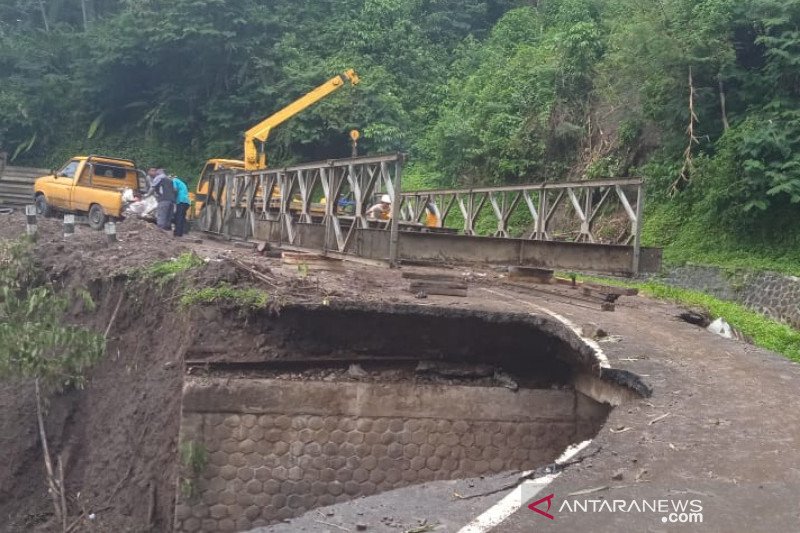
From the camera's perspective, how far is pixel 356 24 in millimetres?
32844

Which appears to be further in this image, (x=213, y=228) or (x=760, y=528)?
(x=213, y=228)

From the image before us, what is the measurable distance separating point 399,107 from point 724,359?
23916 mm

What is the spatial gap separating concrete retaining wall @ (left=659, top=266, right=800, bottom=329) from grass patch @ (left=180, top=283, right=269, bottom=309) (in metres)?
10.4

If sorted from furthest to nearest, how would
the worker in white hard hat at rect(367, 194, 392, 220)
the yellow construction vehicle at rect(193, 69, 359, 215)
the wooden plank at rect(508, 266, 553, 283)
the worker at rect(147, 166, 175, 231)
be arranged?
1. the yellow construction vehicle at rect(193, 69, 359, 215)
2. the worker at rect(147, 166, 175, 231)
3. the worker in white hard hat at rect(367, 194, 392, 220)
4. the wooden plank at rect(508, 266, 553, 283)

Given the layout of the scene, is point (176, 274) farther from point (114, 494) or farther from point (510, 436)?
point (510, 436)

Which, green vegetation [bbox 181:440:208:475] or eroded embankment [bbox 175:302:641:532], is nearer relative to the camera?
green vegetation [bbox 181:440:208:475]

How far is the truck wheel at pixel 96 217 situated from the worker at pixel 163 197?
6.54ft

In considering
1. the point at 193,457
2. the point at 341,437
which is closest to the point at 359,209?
the point at 341,437

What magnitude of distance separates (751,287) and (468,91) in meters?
16.5

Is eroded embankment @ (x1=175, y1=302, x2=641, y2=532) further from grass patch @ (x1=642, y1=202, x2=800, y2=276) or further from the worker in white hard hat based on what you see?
grass patch @ (x1=642, y1=202, x2=800, y2=276)

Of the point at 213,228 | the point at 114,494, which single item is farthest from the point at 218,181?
the point at 114,494

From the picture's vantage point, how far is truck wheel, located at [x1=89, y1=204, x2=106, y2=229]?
1827 centimetres

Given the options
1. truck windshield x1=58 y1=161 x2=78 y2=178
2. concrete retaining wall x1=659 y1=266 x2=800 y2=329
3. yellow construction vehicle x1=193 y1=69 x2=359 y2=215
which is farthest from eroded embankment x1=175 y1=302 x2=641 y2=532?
truck windshield x1=58 y1=161 x2=78 y2=178

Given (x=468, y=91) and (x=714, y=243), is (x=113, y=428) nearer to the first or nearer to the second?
(x=714, y=243)
